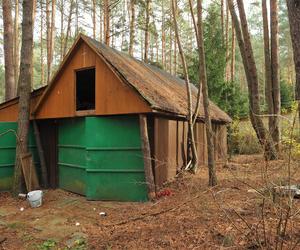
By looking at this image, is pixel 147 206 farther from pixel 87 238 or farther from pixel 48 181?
pixel 48 181

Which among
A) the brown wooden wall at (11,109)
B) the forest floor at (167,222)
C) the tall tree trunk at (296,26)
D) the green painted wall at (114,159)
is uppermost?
the tall tree trunk at (296,26)

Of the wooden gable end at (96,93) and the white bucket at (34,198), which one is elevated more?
the wooden gable end at (96,93)

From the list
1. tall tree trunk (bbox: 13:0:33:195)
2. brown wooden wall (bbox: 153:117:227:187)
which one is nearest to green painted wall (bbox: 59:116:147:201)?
brown wooden wall (bbox: 153:117:227:187)

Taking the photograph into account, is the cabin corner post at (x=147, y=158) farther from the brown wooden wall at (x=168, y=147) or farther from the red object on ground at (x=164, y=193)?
the brown wooden wall at (x=168, y=147)

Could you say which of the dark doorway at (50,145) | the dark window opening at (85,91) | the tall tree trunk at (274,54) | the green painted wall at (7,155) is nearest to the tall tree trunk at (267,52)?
the tall tree trunk at (274,54)

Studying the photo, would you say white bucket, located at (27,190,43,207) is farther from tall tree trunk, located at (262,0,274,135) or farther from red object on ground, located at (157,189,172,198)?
tall tree trunk, located at (262,0,274,135)

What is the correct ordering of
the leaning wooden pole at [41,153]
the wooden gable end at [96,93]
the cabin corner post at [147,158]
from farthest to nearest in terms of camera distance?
the leaning wooden pole at [41,153] → the wooden gable end at [96,93] → the cabin corner post at [147,158]

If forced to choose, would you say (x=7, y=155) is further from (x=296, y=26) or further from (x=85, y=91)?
(x=296, y=26)

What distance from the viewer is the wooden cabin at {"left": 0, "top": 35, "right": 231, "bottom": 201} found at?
8688 millimetres

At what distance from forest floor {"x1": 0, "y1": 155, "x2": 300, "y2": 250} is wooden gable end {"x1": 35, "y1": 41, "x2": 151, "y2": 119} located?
2.43m

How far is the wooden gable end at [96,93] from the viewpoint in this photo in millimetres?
8586

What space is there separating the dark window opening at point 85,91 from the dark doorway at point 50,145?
1143mm

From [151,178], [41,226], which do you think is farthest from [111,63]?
[41,226]

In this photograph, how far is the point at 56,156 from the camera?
1130 centimetres
